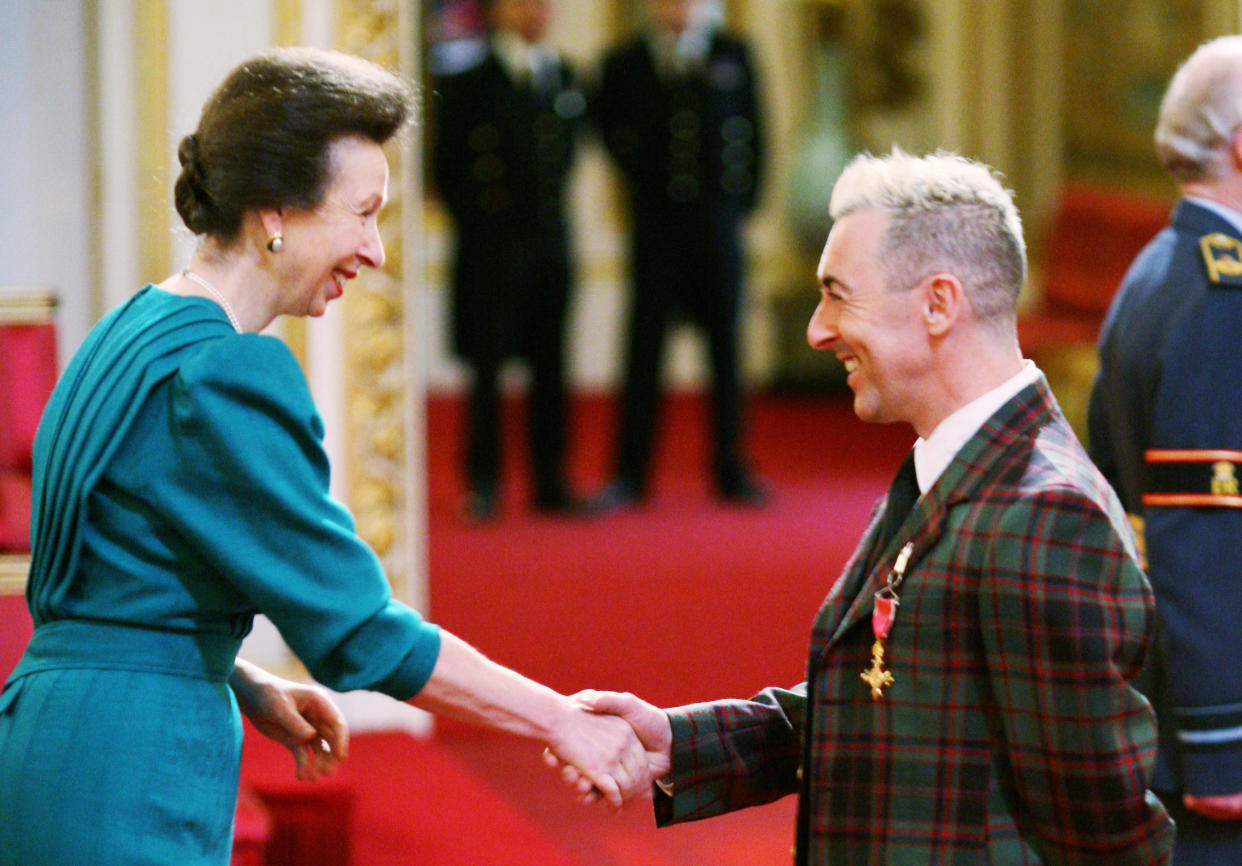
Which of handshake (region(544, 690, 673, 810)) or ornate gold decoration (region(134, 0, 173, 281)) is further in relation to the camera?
ornate gold decoration (region(134, 0, 173, 281))

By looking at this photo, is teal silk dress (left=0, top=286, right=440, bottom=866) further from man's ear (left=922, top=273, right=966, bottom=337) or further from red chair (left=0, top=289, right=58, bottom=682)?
red chair (left=0, top=289, right=58, bottom=682)

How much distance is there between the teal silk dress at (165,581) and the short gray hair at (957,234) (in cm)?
63

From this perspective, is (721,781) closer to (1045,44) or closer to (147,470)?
(147,470)

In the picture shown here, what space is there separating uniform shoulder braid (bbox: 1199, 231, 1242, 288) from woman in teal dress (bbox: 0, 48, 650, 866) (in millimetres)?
1223

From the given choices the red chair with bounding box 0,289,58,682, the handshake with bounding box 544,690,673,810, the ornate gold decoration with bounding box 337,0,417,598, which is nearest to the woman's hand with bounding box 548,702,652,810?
the handshake with bounding box 544,690,673,810

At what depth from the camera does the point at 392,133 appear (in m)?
1.96

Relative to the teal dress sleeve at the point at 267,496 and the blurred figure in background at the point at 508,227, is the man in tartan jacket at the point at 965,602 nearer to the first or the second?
the teal dress sleeve at the point at 267,496

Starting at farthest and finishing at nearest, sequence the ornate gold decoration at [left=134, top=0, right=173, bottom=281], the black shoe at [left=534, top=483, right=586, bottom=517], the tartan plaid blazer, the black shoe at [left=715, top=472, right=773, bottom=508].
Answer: the black shoe at [left=715, top=472, right=773, bottom=508] → the black shoe at [left=534, top=483, right=586, bottom=517] → the ornate gold decoration at [left=134, top=0, right=173, bottom=281] → the tartan plaid blazer

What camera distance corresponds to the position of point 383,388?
4.30 meters

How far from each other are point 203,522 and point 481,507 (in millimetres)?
5377

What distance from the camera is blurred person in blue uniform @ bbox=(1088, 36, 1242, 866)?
2387 mm

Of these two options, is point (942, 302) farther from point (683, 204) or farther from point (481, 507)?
point (683, 204)

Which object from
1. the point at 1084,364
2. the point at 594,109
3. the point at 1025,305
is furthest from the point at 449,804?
the point at 1025,305

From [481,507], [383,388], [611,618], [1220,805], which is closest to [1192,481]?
[1220,805]
